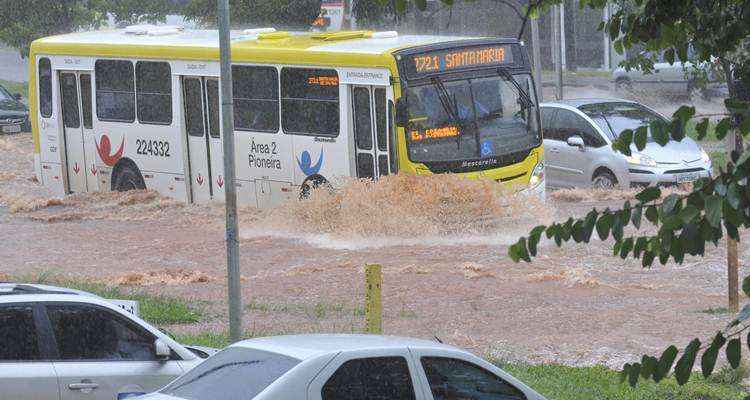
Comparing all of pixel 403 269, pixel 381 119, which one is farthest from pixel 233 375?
pixel 381 119

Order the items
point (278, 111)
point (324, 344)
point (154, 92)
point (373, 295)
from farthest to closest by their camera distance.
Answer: point (154, 92) → point (278, 111) → point (373, 295) → point (324, 344)

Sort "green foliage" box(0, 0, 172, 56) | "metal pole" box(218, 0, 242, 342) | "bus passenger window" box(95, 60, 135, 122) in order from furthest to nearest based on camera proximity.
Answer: "green foliage" box(0, 0, 172, 56) < "bus passenger window" box(95, 60, 135, 122) < "metal pole" box(218, 0, 242, 342)

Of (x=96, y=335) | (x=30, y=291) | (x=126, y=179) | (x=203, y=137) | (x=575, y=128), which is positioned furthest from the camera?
(x=126, y=179)

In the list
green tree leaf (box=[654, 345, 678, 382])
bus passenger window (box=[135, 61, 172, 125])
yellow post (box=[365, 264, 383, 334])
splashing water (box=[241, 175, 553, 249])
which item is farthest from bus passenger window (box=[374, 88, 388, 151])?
green tree leaf (box=[654, 345, 678, 382])

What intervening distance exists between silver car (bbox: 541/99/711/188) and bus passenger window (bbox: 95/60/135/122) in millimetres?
7415

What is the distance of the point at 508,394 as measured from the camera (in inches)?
277

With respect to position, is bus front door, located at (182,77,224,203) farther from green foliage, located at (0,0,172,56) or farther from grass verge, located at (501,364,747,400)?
green foliage, located at (0,0,172,56)

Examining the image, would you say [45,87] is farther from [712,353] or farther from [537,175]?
[712,353]

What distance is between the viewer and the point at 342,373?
6.51m

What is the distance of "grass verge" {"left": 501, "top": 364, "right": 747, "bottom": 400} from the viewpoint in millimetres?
9797

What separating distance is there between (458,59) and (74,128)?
853cm

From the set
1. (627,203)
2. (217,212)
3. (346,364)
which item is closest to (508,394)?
(346,364)

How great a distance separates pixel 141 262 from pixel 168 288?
2.41 metres

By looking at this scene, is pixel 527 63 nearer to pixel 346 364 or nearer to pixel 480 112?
pixel 480 112
